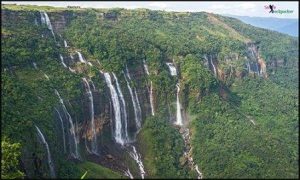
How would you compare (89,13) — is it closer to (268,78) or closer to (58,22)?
(58,22)

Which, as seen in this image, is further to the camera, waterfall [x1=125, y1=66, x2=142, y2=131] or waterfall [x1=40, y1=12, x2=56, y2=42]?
waterfall [x1=40, y1=12, x2=56, y2=42]

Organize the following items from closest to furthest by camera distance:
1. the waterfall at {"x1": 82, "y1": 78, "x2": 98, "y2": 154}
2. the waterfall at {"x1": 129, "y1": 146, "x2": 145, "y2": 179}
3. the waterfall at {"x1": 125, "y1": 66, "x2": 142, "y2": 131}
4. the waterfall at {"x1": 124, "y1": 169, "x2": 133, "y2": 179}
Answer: the waterfall at {"x1": 124, "y1": 169, "x2": 133, "y2": 179}
the waterfall at {"x1": 129, "y1": 146, "x2": 145, "y2": 179}
the waterfall at {"x1": 82, "y1": 78, "x2": 98, "y2": 154}
the waterfall at {"x1": 125, "y1": 66, "x2": 142, "y2": 131}

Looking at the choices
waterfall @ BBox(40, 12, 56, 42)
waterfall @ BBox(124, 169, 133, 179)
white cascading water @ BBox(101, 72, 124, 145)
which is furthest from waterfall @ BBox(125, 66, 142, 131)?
waterfall @ BBox(40, 12, 56, 42)

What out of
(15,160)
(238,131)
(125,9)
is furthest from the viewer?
(125,9)

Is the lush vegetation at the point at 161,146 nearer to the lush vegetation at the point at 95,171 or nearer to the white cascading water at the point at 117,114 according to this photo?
the white cascading water at the point at 117,114

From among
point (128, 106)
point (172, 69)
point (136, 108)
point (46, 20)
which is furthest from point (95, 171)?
point (46, 20)

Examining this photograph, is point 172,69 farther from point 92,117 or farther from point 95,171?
point 95,171

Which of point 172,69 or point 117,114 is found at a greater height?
point 172,69

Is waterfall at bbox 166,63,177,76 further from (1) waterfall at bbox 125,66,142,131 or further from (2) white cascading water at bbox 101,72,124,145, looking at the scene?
(2) white cascading water at bbox 101,72,124,145

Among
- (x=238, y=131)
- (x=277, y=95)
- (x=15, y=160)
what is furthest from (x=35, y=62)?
(x=277, y=95)
